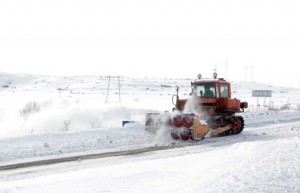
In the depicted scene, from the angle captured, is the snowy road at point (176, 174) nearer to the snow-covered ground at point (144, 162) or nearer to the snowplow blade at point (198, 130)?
the snow-covered ground at point (144, 162)

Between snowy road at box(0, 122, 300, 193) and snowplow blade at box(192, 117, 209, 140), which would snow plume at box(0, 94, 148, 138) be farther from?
snowy road at box(0, 122, 300, 193)

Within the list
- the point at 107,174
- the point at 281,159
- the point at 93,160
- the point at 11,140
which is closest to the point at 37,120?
the point at 11,140

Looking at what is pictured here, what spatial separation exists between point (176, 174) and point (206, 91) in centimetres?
1046

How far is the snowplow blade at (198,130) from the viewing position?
676 inches

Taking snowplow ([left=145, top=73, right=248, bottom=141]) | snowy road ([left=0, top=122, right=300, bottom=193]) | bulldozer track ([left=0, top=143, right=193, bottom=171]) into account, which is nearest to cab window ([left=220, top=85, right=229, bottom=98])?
snowplow ([left=145, top=73, right=248, bottom=141])

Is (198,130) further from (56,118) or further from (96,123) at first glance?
(56,118)

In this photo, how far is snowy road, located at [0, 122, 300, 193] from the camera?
764 cm

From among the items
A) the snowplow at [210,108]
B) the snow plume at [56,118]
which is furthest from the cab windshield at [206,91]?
the snow plume at [56,118]

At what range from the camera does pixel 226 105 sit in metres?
19.5

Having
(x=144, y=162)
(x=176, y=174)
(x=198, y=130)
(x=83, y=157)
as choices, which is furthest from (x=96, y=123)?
(x=176, y=174)

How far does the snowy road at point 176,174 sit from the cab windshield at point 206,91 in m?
6.09

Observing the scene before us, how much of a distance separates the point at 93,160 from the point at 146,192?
548cm

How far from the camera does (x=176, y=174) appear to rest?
947cm

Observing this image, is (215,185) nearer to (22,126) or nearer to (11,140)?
(11,140)
